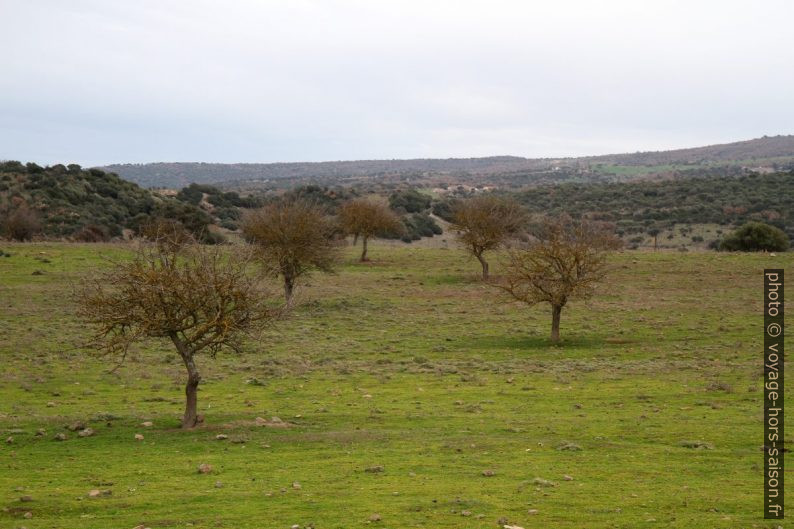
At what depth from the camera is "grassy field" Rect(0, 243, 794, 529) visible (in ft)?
48.2

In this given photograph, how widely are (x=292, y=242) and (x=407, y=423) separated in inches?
1016

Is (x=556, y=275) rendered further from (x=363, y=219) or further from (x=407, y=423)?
(x=363, y=219)

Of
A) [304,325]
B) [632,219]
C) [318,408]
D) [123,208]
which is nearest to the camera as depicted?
[318,408]

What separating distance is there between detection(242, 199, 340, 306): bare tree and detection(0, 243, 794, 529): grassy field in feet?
8.14

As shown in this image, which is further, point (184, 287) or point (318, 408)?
point (318, 408)

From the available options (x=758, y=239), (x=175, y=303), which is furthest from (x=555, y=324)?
(x=758, y=239)

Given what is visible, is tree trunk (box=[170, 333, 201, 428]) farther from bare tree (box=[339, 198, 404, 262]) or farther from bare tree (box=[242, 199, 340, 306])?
bare tree (box=[339, 198, 404, 262])

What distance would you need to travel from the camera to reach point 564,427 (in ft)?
71.1

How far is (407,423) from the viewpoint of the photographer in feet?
73.3

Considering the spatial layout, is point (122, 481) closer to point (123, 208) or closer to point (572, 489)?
point (572, 489)

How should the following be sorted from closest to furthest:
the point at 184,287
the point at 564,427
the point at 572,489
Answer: the point at 572,489 → the point at 184,287 → the point at 564,427

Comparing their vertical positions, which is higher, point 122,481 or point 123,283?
point 123,283

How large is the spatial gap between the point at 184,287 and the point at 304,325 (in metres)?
22.5

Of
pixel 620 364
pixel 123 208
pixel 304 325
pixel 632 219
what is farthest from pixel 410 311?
pixel 632 219
